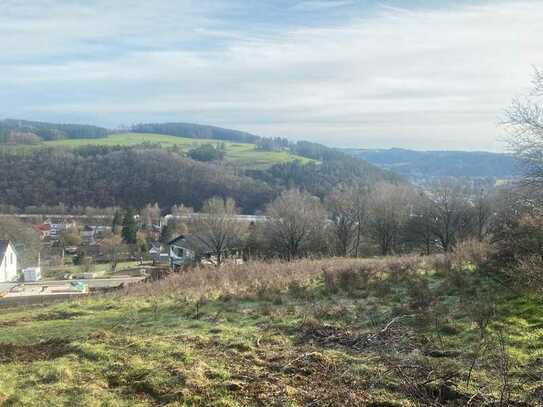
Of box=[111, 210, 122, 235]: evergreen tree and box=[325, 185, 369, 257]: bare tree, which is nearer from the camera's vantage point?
box=[325, 185, 369, 257]: bare tree

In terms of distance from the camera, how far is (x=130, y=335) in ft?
25.7

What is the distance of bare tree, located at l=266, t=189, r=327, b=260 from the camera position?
30.0m

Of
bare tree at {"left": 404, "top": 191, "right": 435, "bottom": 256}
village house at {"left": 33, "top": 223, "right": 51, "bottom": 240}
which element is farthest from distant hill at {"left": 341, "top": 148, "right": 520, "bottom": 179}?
village house at {"left": 33, "top": 223, "right": 51, "bottom": 240}

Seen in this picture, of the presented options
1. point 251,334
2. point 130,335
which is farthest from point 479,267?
point 130,335

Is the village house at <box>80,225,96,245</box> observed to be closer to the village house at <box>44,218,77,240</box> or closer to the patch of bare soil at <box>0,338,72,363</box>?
the village house at <box>44,218,77,240</box>

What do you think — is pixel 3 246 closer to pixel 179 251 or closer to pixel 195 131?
pixel 179 251

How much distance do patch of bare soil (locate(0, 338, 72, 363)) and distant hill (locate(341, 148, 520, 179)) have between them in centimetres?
4825

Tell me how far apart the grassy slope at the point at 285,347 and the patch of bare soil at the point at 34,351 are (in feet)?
0.11

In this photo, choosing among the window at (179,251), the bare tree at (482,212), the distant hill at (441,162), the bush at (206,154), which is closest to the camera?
the bare tree at (482,212)

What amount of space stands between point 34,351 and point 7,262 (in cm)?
3601

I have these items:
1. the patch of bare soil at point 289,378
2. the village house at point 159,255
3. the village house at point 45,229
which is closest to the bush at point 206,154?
the village house at point 45,229

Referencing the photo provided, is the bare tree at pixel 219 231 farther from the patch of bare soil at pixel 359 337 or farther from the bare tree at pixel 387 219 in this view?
the patch of bare soil at pixel 359 337

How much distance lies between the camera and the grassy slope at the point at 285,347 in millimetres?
5094

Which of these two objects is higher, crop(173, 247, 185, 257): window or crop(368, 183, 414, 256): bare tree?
crop(368, 183, 414, 256): bare tree
